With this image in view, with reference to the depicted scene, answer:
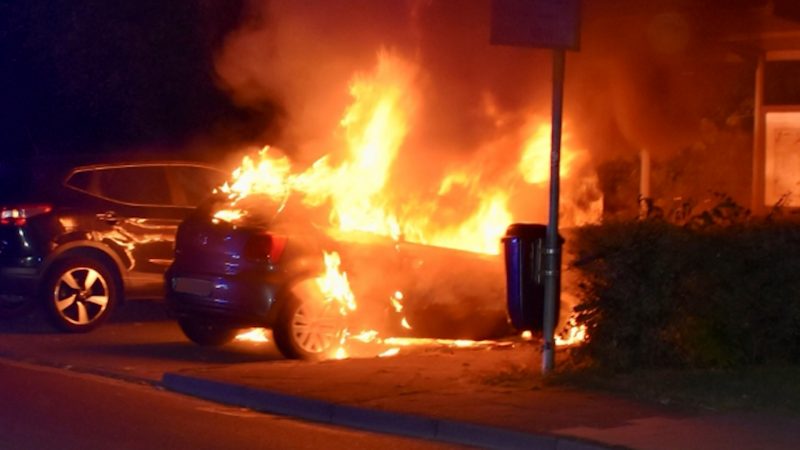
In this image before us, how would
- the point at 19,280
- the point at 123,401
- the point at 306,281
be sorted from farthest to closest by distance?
1. the point at 19,280
2. the point at 306,281
3. the point at 123,401

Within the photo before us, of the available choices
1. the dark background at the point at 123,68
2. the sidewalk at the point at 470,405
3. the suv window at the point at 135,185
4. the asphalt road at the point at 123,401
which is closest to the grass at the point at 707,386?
the sidewalk at the point at 470,405

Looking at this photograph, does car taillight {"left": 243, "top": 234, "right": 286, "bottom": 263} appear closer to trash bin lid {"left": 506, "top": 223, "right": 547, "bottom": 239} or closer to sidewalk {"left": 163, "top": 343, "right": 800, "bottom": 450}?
sidewalk {"left": 163, "top": 343, "right": 800, "bottom": 450}

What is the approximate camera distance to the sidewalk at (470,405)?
9.12m

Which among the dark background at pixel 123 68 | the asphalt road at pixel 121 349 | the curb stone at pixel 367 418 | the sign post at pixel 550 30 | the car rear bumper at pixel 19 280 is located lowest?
the curb stone at pixel 367 418

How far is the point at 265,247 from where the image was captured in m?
12.4

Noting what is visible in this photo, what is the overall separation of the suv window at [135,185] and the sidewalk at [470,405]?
12.2 ft

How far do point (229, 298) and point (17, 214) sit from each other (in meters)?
3.26

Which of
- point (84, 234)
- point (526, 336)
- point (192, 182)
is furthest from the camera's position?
point (192, 182)

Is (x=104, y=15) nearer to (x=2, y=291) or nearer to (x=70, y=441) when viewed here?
(x=2, y=291)

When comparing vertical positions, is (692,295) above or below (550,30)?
below

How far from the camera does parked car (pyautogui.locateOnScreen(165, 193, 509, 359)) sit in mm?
12453

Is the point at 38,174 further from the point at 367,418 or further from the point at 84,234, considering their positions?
the point at 367,418

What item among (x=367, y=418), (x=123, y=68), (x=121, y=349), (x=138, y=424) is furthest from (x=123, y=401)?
(x=123, y=68)

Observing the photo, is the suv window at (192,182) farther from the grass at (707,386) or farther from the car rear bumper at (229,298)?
the grass at (707,386)
